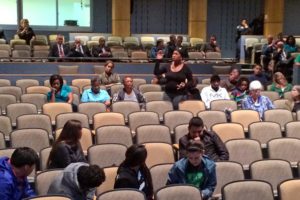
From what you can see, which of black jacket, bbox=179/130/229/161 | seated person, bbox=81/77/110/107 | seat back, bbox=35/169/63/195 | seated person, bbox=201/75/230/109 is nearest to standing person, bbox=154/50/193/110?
seated person, bbox=201/75/230/109

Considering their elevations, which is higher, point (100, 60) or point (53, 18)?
point (53, 18)

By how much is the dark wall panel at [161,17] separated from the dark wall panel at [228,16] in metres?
0.98

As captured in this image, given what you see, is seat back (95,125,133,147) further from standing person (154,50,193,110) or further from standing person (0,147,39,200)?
standing person (0,147,39,200)

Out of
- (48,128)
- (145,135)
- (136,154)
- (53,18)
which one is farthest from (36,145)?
(53,18)

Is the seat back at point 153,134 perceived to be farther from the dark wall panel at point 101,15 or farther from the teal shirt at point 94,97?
the dark wall panel at point 101,15

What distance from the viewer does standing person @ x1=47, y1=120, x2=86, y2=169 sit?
4.94 metres

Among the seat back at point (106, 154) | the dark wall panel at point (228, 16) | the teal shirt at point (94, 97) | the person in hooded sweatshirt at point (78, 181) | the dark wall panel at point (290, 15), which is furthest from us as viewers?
the dark wall panel at point (228, 16)

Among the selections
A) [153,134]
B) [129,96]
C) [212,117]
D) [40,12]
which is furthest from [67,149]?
[40,12]

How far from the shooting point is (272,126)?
7066mm

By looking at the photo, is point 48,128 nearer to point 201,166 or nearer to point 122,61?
point 201,166

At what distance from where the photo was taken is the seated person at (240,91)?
858 centimetres

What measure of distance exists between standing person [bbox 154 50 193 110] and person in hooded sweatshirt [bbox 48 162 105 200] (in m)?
4.22

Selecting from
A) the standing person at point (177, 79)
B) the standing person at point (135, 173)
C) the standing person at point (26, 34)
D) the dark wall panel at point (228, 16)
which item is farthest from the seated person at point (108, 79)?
the dark wall panel at point (228, 16)

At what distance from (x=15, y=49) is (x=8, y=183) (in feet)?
32.8
